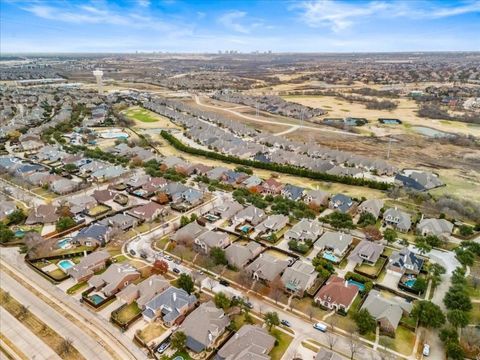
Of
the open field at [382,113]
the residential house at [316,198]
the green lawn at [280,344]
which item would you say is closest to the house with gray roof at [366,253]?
the residential house at [316,198]

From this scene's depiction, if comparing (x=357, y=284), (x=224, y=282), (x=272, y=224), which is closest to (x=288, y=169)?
(x=272, y=224)

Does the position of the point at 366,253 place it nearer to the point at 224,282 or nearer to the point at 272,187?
the point at 224,282

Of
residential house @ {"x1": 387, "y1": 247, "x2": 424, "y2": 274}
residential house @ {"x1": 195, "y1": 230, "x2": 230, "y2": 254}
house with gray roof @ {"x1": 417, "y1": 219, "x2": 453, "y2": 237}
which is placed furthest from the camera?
house with gray roof @ {"x1": 417, "y1": 219, "x2": 453, "y2": 237}

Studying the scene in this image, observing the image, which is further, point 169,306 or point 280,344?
point 169,306

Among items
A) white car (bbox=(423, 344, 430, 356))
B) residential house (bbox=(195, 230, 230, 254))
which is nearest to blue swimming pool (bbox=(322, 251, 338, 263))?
residential house (bbox=(195, 230, 230, 254))

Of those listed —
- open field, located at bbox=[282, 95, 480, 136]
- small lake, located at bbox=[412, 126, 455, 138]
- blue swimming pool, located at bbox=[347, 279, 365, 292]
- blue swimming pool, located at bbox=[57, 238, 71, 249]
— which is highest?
open field, located at bbox=[282, 95, 480, 136]

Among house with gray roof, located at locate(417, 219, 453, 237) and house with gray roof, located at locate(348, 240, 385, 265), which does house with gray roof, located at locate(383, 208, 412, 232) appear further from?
house with gray roof, located at locate(348, 240, 385, 265)
